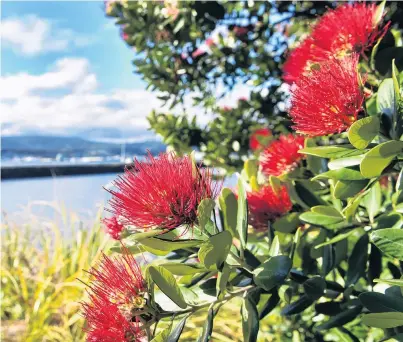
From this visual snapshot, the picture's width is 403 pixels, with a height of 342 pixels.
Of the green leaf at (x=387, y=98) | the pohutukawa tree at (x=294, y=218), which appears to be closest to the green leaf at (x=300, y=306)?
the pohutukawa tree at (x=294, y=218)

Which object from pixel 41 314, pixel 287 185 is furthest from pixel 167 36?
pixel 41 314

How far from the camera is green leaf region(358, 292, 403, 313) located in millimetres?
578

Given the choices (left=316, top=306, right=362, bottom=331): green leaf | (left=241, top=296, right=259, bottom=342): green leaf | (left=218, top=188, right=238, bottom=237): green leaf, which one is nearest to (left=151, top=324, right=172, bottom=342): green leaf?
(left=241, top=296, right=259, bottom=342): green leaf

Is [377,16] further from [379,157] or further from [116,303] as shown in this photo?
[116,303]

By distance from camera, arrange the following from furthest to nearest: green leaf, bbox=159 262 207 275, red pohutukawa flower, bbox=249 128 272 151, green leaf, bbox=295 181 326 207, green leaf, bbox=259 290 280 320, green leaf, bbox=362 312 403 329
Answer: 1. red pohutukawa flower, bbox=249 128 272 151
2. green leaf, bbox=295 181 326 207
3. green leaf, bbox=259 290 280 320
4. green leaf, bbox=159 262 207 275
5. green leaf, bbox=362 312 403 329

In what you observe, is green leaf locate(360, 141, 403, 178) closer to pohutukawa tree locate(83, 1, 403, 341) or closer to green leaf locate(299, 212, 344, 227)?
pohutukawa tree locate(83, 1, 403, 341)

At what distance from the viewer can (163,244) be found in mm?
603

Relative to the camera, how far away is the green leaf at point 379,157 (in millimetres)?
544

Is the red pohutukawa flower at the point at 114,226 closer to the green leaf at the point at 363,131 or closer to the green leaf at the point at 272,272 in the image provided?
the green leaf at the point at 272,272

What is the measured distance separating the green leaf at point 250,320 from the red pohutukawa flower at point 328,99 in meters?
0.26

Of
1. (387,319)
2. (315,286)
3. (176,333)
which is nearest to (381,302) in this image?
(387,319)

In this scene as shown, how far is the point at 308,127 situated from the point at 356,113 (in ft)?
0.20

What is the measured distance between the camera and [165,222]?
59cm

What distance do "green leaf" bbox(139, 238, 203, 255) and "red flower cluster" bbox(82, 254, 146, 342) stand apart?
33 millimetres
